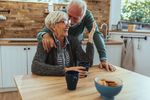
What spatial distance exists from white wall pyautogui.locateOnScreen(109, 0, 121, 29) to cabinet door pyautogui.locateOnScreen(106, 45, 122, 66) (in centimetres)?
61

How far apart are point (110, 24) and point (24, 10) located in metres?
1.64

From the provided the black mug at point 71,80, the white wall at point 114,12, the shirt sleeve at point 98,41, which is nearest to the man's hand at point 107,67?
the shirt sleeve at point 98,41

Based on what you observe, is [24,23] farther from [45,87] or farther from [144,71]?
[45,87]

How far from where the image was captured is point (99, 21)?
4012 mm

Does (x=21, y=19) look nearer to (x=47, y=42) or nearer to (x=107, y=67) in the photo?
(x=47, y=42)

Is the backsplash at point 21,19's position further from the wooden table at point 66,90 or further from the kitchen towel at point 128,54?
the wooden table at point 66,90

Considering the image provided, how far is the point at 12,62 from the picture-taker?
316 centimetres

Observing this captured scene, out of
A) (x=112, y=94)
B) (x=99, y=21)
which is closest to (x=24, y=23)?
(x=99, y=21)

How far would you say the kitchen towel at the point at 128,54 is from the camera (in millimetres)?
3688

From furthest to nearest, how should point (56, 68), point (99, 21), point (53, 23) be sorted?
1. point (99, 21)
2. point (53, 23)
3. point (56, 68)

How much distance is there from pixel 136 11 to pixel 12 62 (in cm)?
250

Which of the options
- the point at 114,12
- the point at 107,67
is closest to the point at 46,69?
the point at 107,67

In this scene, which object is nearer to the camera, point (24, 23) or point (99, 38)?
point (99, 38)

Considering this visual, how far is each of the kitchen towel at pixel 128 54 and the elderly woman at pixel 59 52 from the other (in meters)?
2.04
